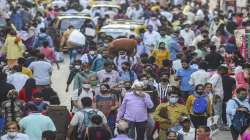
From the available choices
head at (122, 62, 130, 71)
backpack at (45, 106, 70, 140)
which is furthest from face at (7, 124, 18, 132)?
head at (122, 62, 130, 71)

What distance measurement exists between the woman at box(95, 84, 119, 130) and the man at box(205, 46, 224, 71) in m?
4.96

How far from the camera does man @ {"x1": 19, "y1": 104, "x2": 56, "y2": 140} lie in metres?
14.2

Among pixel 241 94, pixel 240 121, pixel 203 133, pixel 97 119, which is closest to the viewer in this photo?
pixel 203 133

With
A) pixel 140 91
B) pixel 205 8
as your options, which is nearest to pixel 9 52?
pixel 140 91

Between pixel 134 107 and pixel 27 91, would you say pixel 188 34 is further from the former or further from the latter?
pixel 134 107

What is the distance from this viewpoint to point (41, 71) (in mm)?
19922

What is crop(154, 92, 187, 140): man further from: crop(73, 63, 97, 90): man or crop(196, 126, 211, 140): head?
crop(73, 63, 97, 90): man

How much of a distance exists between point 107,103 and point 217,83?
10.8 ft

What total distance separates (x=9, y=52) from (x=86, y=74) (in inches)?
182

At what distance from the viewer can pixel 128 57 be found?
70.7 ft

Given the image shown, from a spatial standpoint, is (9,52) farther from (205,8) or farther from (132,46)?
(205,8)

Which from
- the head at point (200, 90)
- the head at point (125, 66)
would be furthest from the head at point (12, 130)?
the head at point (125, 66)

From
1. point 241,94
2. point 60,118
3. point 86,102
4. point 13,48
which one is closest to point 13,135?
point 86,102

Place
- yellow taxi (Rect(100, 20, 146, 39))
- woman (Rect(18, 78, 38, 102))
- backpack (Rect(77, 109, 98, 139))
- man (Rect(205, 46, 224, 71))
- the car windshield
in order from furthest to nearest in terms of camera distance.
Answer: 1. the car windshield
2. yellow taxi (Rect(100, 20, 146, 39))
3. man (Rect(205, 46, 224, 71))
4. woman (Rect(18, 78, 38, 102))
5. backpack (Rect(77, 109, 98, 139))
